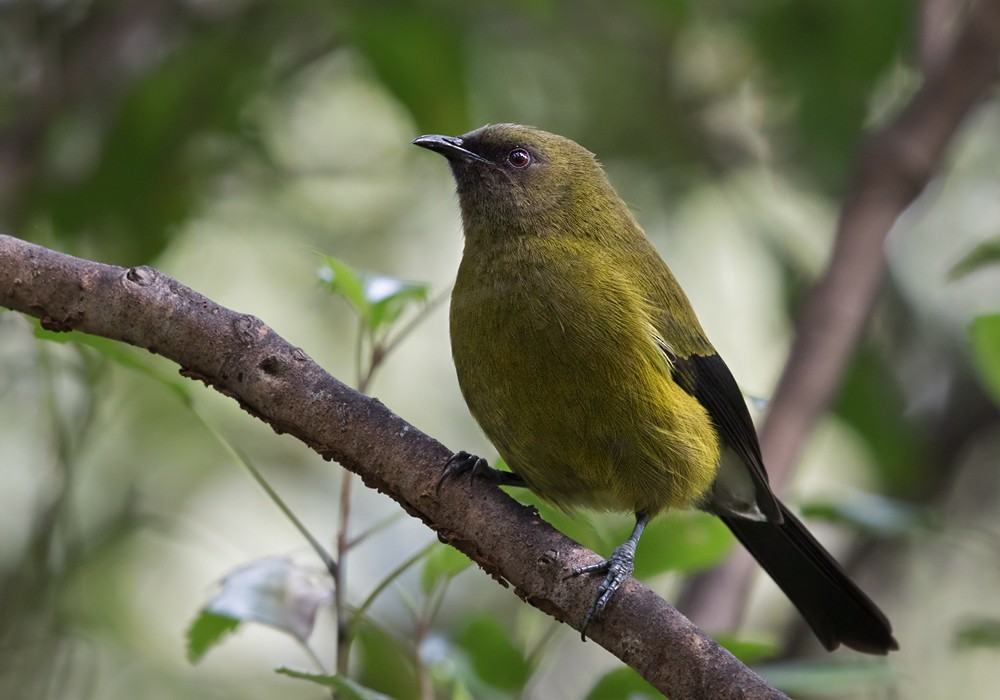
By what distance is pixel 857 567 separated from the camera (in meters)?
5.09

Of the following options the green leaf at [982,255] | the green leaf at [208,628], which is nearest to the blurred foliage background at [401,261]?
the green leaf at [982,255]

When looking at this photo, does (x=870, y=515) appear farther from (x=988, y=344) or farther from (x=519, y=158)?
(x=519, y=158)

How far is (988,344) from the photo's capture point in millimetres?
2836

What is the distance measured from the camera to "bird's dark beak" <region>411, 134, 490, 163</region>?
11.4 feet

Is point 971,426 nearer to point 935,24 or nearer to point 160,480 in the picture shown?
point 935,24

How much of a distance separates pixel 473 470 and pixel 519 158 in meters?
1.35

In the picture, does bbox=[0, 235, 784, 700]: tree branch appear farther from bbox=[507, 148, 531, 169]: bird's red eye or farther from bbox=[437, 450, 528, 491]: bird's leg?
bbox=[507, 148, 531, 169]: bird's red eye

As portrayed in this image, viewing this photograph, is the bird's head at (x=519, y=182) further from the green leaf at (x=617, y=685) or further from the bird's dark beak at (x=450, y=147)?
the green leaf at (x=617, y=685)

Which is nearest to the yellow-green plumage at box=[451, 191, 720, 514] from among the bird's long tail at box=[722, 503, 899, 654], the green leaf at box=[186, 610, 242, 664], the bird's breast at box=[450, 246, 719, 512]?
the bird's breast at box=[450, 246, 719, 512]

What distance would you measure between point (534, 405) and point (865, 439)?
6.41 ft

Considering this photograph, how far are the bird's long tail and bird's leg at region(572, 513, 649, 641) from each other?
3.17ft

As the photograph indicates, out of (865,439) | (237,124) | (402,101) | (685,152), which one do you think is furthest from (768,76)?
(237,124)

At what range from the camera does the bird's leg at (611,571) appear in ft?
7.16

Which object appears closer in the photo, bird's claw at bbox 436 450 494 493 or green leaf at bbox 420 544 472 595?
bird's claw at bbox 436 450 494 493
